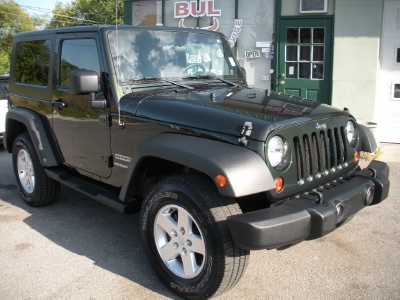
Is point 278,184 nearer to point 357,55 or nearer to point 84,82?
point 84,82

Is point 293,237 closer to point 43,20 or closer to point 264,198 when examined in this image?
point 264,198

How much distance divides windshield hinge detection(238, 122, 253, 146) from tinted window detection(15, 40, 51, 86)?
2.67 meters

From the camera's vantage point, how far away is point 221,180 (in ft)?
8.66

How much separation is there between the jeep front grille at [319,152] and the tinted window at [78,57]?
1916 millimetres

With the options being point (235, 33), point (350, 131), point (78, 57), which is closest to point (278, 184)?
point (350, 131)

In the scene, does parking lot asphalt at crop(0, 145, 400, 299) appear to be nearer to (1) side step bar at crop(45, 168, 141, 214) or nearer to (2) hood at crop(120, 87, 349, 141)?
(1) side step bar at crop(45, 168, 141, 214)

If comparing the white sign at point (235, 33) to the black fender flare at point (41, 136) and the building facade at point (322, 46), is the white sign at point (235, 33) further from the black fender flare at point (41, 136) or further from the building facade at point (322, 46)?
the black fender flare at point (41, 136)

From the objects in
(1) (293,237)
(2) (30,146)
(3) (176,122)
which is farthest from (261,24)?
(1) (293,237)

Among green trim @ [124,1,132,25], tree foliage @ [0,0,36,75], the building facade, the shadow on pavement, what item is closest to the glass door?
the building facade

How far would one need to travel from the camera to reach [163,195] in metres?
3.11

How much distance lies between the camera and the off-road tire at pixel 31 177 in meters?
4.81

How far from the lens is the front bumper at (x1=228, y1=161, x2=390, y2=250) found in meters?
2.60

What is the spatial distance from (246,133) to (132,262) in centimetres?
166

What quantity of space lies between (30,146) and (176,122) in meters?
2.33
